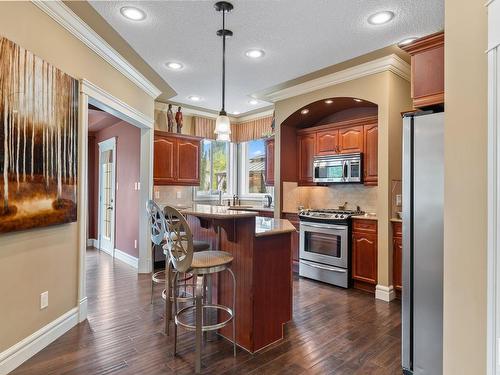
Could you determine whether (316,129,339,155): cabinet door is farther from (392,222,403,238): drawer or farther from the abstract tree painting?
the abstract tree painting

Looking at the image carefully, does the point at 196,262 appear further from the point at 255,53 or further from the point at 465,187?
the point at 255,53

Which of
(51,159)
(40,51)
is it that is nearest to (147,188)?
(51,159)

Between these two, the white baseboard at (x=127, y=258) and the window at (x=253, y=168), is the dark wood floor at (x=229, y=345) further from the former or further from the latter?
the window at (x=253, y=168)

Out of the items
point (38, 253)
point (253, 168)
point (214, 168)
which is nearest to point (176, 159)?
point (214, 168)

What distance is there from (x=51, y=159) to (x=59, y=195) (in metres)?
0.33

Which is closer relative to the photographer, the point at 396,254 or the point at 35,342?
the point at 35,342

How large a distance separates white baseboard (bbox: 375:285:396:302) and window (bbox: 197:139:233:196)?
3.87 m

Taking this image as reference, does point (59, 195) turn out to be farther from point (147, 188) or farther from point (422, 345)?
point (422, 345)

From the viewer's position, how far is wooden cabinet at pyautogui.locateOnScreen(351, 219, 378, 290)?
12.5 ft

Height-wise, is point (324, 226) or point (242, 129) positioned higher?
point (242, 129)

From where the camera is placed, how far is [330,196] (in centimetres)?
502

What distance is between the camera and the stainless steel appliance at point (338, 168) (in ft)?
14.0

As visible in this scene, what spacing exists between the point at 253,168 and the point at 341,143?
2.50 m

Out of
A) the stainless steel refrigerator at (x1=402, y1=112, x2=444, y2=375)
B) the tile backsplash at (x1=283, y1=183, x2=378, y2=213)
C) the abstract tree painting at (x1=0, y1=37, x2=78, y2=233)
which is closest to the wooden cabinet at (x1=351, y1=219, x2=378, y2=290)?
the tile backsplash at (x1=283, y1=183, x2=378, y2=213)
